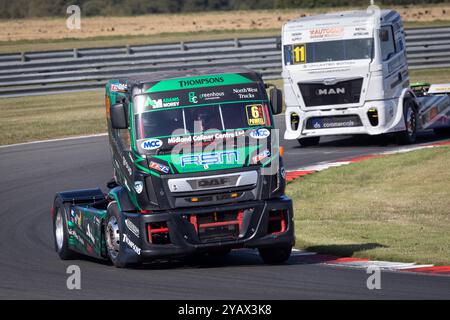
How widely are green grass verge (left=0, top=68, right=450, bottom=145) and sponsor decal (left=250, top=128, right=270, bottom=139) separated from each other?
48.6ft

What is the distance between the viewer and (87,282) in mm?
10484

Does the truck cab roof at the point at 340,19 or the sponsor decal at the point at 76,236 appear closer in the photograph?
the sponsor decal at the point at 76,236

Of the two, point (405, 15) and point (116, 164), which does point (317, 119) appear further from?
point (405, 15)

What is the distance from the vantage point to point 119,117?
11.2 m

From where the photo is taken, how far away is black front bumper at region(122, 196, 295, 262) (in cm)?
1084

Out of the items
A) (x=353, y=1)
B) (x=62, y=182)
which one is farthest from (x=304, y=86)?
(x=353, y=1)

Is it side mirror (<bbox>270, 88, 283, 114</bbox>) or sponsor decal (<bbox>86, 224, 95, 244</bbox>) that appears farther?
sponsor decal (<bbox>86, 224, 95, 244</bbox>)

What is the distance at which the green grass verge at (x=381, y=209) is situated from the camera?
12.3 m

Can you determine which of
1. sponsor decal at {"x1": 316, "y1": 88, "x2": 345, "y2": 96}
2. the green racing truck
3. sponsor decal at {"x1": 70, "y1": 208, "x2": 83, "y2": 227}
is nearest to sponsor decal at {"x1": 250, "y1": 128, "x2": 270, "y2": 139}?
the green racing truck

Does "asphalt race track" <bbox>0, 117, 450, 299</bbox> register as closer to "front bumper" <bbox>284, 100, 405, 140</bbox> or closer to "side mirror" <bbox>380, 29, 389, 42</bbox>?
"front bumper" <bbox>284, 100, 405, 140</bbox>

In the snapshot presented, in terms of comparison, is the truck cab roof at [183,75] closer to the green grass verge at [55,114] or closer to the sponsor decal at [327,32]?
the sponsor decal at [327,32]

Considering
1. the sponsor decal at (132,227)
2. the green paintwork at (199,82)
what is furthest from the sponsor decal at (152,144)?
the sponsor decal at (132,227)

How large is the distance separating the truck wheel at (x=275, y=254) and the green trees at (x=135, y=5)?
5838 centimetres

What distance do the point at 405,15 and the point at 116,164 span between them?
4942 centimetres
